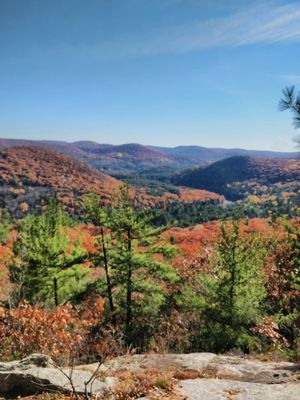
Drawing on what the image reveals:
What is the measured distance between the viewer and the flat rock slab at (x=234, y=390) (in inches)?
331

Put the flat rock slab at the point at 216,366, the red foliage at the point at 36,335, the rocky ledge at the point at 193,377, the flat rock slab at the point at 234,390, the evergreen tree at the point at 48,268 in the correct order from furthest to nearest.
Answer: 1. the evergreen tree at the point at 48,268
2. the red foliage at the point at 36,335
3. the flat rock slab at the point at 216,366
4. the rocky ledge at the point at 193,377
5. the flat rock slab at the point at 234,390

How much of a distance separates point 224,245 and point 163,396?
32.9 feet

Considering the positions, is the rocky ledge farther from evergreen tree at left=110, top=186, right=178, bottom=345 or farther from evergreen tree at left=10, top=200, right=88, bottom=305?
evergreen tree at left=10, top=200, right=88, bottom=305

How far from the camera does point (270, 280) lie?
2694 centimetres

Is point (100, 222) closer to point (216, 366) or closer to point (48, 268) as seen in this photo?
point (48, 268)

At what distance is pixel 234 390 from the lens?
891 centimetres

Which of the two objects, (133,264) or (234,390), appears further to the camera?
(133,264)

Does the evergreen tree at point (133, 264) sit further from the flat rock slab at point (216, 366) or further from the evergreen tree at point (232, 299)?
the flat rock slab at point (216, 366)

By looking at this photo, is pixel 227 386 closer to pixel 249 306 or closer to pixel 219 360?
pixel 219 360

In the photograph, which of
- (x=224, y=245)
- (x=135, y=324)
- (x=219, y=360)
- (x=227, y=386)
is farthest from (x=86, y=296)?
(x=227, y=386)

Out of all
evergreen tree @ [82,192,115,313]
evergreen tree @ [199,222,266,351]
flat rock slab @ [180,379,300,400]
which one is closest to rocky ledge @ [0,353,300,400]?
flat rock slab @ [180,379,300,400]

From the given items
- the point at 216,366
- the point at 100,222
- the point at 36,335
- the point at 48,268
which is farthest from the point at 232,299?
the point at 48,268

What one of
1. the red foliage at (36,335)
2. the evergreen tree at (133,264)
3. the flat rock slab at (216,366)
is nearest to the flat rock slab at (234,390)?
the flat rock slab at (216,366)

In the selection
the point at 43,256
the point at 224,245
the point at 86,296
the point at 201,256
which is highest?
the point at 224,245
